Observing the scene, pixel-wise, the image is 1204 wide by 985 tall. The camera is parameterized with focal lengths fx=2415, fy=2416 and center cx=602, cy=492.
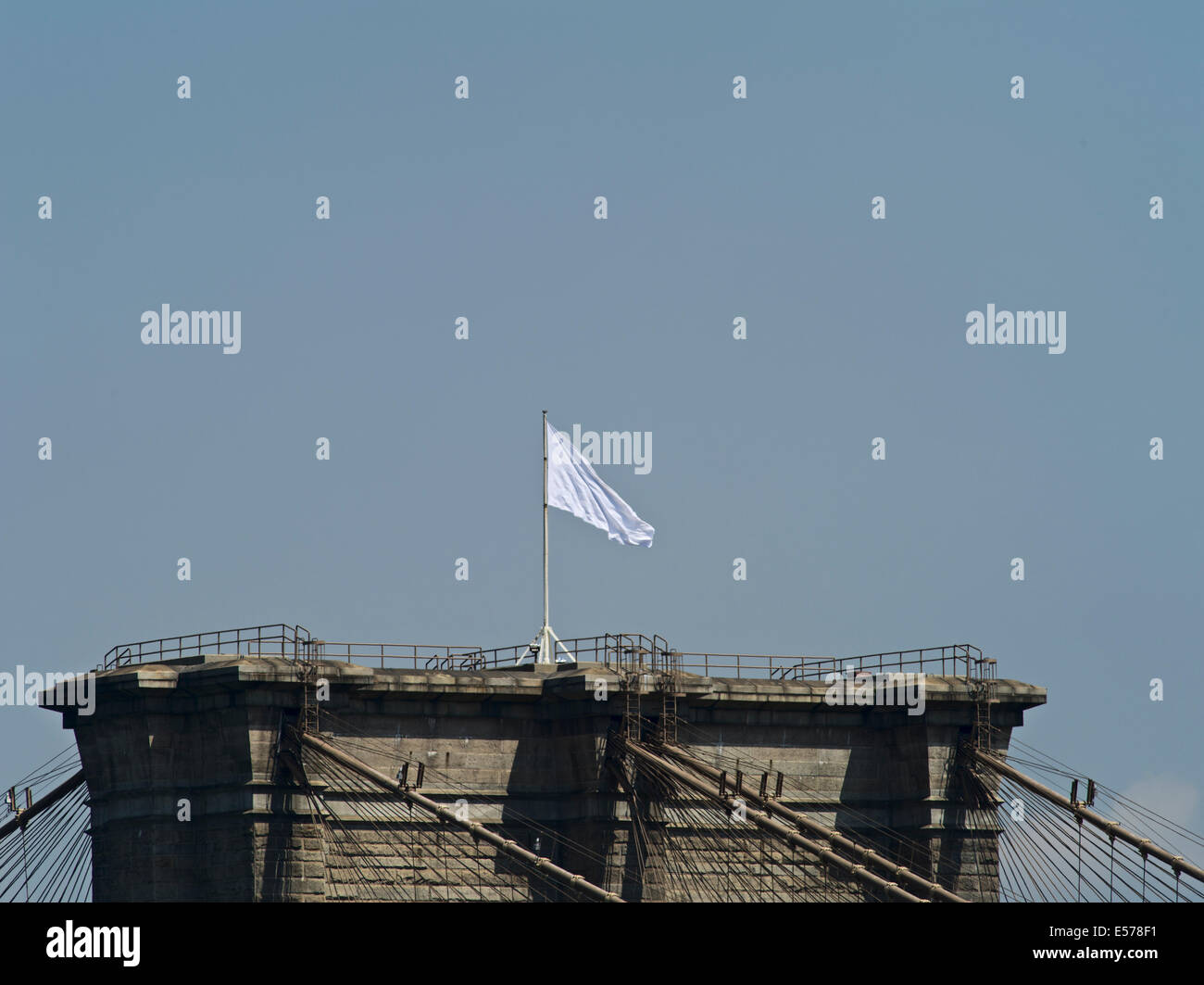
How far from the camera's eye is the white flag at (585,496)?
79000mm

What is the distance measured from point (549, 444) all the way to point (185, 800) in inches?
662

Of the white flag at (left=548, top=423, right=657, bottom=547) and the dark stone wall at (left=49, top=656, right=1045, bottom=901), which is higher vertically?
the white flag at (left=548, top=423, right=657, bottom=547)

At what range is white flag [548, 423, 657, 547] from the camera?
79000 mm

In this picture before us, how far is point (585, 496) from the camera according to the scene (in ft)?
261

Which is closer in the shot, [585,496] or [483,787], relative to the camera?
[483,787]

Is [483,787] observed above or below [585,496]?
below

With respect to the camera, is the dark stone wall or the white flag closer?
the dark stone wall

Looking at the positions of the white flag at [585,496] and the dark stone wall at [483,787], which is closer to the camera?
the dark stone wall at [483,787]

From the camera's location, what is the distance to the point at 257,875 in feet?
228
